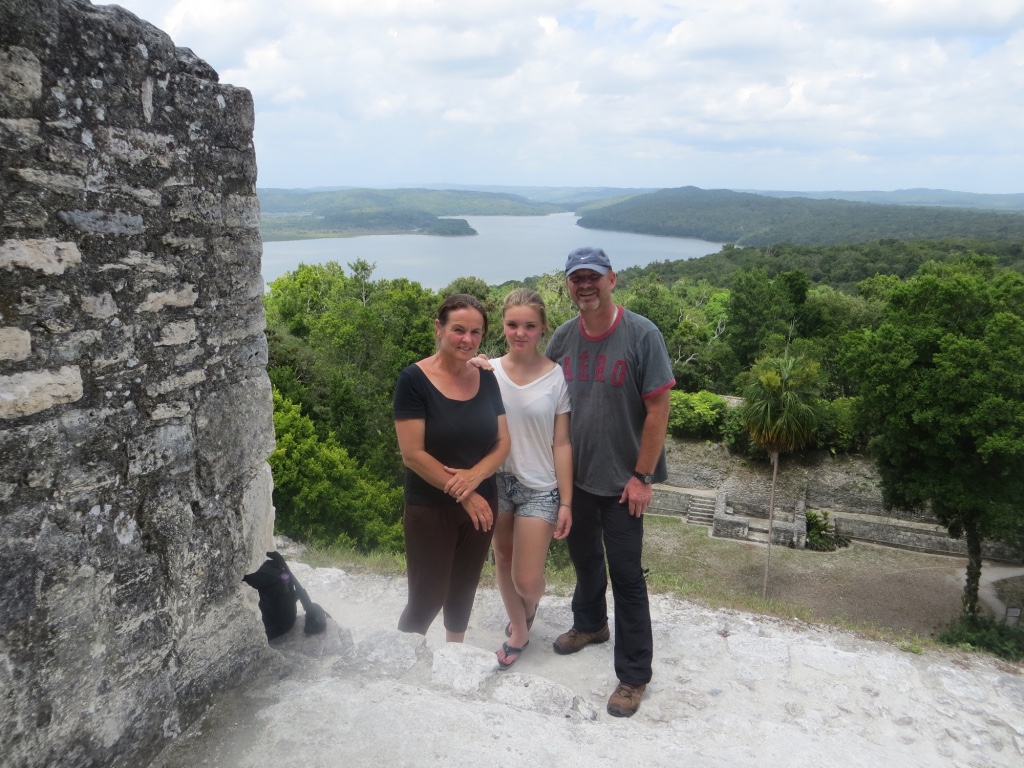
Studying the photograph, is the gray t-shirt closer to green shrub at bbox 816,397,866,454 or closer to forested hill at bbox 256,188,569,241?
green shrub at bbox 816,397,866,454

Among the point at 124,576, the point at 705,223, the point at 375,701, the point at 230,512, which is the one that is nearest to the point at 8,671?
the point at 124,576

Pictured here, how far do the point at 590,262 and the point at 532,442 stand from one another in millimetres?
825

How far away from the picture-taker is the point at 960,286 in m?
13.9

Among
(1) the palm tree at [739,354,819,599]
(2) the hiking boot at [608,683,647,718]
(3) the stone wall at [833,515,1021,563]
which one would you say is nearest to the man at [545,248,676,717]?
(2) the hiking boot at [608,683,647,718]

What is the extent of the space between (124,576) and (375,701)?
1.05 meters

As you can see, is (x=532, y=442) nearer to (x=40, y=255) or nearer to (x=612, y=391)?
(x=612, y=391)

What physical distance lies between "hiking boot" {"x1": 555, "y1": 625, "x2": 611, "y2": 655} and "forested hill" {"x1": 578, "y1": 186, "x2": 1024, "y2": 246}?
91.8 m

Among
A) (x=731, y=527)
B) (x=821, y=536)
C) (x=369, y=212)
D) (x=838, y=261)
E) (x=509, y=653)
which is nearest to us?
(x=509, y=653)

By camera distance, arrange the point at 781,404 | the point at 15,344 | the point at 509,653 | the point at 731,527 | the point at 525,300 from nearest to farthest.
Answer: the point at 15,344 → the point at 525,300 → the point at 509,653 → the point at 781,404 → the point at 731,527

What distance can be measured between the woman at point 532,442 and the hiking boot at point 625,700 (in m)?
0.62

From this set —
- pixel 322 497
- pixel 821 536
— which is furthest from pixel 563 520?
pixel 821 536

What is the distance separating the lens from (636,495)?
3004 mm

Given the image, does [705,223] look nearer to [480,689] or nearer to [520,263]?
[520,263]

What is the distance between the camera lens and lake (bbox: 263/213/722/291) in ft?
216
